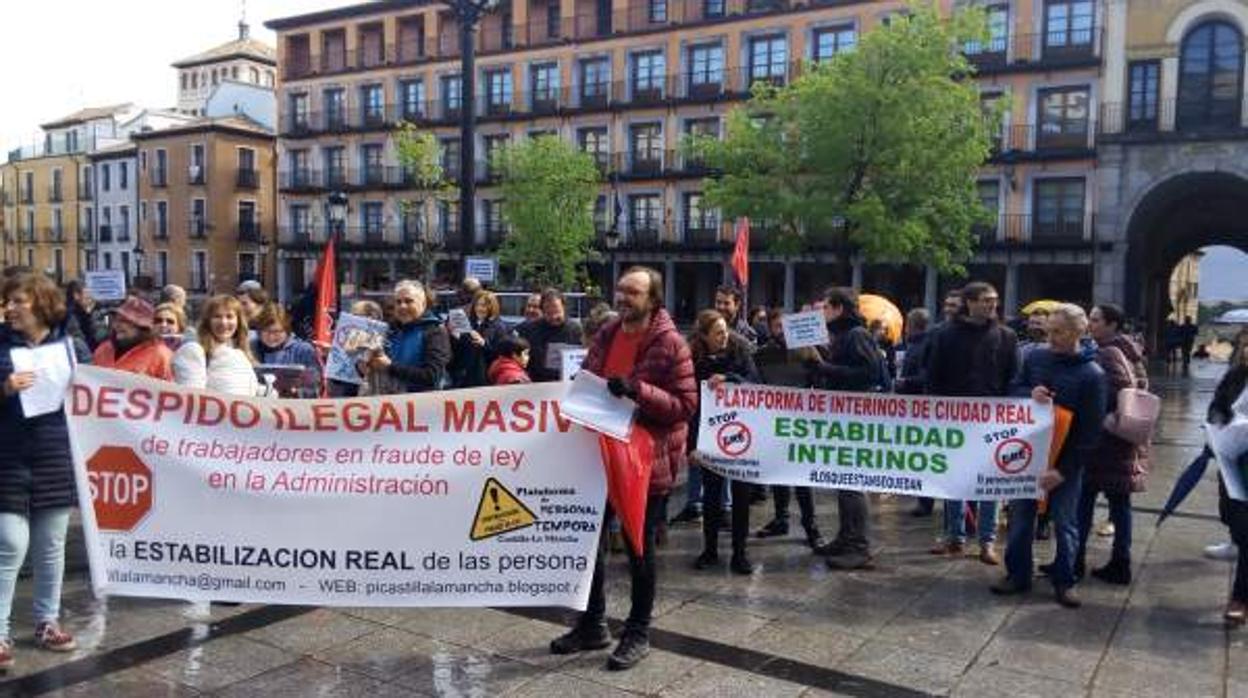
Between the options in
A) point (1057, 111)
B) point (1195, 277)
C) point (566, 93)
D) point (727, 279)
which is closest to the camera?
point (1057, 111)

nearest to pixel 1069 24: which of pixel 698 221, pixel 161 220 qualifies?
pixel 698 221

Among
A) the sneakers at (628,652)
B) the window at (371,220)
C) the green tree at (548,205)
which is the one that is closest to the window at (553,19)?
the green tree at (548,205)

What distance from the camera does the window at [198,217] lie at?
184 ft

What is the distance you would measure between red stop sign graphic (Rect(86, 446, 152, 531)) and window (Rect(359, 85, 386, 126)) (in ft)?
158

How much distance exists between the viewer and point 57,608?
4.77m

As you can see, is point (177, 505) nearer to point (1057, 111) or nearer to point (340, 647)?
point (340, 647)

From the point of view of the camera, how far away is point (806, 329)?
23.1 ft

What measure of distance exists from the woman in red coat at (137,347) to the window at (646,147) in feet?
125

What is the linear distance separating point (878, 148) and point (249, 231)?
40.7 m

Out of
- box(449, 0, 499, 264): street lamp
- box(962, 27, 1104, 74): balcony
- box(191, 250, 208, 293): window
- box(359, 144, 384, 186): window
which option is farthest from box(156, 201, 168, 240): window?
box(449, 0, 499, 264): street lamp

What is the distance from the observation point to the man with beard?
24.9ft

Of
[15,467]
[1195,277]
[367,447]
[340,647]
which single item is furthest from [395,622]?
[1195,277]

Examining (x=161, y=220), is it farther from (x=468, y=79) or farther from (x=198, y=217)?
(x=468, y=79)

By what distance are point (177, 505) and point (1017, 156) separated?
35.2 metres
